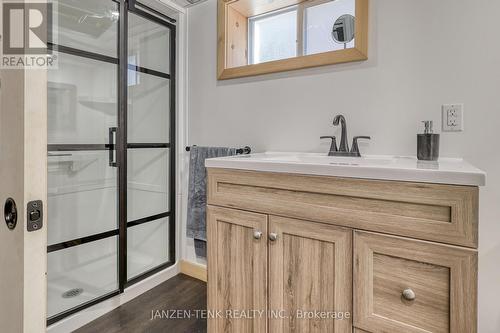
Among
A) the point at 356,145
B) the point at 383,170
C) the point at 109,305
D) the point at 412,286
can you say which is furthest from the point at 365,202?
the point at 109,305

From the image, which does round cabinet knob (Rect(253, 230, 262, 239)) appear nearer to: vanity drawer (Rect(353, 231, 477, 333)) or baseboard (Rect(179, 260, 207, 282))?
vanity drawer (Rect(353, 231, 477, 333))

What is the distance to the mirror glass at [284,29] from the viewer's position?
166cm

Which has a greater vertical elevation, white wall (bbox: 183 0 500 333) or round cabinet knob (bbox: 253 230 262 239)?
white wall (bbox: 183 0 500 333)

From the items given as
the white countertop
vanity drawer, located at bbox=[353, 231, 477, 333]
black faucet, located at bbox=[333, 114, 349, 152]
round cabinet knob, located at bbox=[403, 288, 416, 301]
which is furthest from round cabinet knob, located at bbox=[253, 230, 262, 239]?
black faucet, located at bbox=[333, 114, 349, 152]

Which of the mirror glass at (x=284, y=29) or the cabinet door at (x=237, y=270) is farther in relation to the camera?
the mirror glass at (x=284, y=29)

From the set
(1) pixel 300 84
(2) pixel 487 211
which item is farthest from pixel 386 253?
(1) pixel 300 84

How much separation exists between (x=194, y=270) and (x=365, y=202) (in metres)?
1.67

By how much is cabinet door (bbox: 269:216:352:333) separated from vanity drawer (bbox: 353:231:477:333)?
2.0 inches

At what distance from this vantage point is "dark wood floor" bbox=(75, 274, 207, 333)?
5.38 feet

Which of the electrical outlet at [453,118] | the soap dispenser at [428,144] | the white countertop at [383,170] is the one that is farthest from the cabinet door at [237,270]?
the electrical outlet at [453,118]

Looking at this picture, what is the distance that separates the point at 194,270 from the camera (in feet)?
7.41

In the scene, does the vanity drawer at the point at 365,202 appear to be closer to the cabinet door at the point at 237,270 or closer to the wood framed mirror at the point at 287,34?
the cabinet door at the point at 237,270

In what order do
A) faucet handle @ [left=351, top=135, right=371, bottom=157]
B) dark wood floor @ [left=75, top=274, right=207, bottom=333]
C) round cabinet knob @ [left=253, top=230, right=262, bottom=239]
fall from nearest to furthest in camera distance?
round cabinet knob @ [left=253, top=230, right=262, bottom=239] → faucet handle @ [left=351, top=135, right=371, bottom=157] → dark wood floor @ [left=75, top=274, right=207, bottom=333]

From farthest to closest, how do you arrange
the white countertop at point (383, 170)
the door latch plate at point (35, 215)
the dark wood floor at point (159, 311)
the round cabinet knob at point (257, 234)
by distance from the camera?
the dark wood floor at point (159, 311)
the round cabinet knob at point (257, 234)
the white countertop at point (383, 170)
the door latch plate at point (35, 215)
